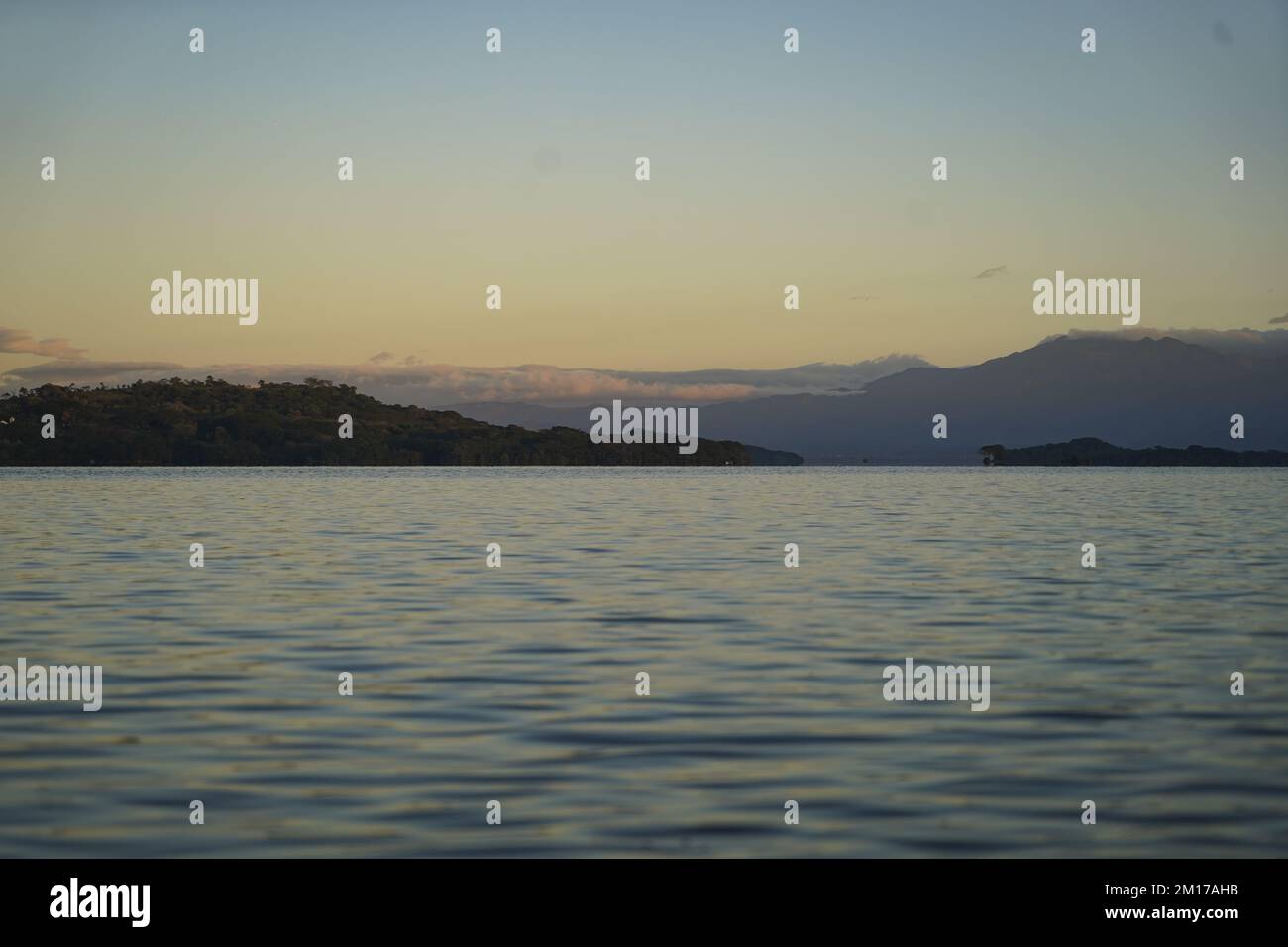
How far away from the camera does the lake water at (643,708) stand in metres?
13.0

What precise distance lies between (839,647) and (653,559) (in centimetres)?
1800

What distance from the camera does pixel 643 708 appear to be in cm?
1845

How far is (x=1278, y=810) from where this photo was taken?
13570 millimetres

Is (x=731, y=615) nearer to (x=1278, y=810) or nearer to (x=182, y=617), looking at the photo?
(x=182, y=617)

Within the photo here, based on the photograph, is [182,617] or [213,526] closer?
[182,617]

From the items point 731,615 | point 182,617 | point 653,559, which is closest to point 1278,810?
point 731,615

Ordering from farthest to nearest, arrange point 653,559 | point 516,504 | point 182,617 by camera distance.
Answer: point 516,504, point 653,559, point 182,617

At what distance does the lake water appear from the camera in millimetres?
12984

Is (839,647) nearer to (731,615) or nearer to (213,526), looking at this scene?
(731,615)
